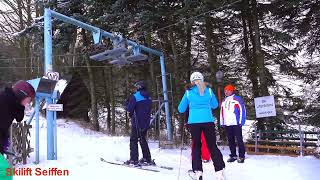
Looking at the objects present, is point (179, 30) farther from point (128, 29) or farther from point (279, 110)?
point (279, 110)

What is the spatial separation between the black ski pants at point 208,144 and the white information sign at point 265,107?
17.7 feet

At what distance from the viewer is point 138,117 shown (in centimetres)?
900

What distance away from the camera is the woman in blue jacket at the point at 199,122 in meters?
6.97

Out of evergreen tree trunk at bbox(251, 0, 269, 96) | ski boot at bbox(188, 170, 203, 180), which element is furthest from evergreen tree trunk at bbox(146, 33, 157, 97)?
ski boot at bbox(188, 170, 203, 180)

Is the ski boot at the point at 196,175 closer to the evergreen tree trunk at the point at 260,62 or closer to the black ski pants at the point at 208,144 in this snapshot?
the black ski pants at the point at 208,144

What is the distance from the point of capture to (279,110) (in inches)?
578

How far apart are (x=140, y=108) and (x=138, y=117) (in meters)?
0.20

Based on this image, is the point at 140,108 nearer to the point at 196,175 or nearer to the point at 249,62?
the point at 196,175

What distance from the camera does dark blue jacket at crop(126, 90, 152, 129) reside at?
8.91m

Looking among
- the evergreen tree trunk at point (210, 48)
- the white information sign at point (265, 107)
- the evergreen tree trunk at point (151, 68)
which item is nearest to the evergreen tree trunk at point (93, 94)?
the evergreen tree trunk at point (151, 68)

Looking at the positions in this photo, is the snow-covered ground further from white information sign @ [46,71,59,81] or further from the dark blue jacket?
white information sign @ [46,71,59,81]

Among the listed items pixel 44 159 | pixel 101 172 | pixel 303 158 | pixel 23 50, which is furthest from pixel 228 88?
pixel 23 50

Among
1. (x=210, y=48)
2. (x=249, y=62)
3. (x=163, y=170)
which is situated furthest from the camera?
(x=210, y=48)

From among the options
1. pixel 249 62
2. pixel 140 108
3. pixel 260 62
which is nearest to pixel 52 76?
pixel 140 108
